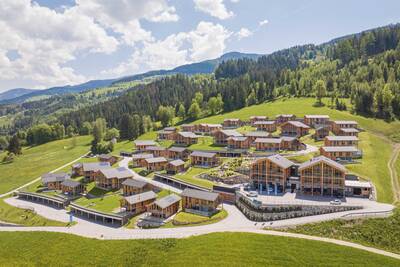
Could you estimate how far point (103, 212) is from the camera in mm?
69438

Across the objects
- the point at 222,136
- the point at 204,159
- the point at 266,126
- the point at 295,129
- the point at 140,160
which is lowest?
the point at 140,160

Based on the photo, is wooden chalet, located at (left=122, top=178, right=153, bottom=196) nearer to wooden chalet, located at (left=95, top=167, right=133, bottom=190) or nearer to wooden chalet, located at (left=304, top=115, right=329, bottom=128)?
Answer: wooden chalet, located at (left=95, top=167, right=133, bottom=190)

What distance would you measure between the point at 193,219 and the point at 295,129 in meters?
70.9

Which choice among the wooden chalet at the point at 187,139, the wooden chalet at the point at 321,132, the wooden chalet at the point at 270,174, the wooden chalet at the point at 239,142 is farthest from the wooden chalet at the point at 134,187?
the wooden chalet at the point at 321,132

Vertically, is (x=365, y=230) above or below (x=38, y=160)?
below

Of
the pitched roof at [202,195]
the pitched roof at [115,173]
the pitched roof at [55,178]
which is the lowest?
the pitched roof at [55,178]

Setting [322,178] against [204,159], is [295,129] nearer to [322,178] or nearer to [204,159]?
[204,159]

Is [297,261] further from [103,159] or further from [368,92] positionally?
[368,92]

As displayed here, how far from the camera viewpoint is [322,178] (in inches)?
2633

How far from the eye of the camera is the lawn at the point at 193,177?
7879 centimetres

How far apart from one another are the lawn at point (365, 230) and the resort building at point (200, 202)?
1834 centimetres

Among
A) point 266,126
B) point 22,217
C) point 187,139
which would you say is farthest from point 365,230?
point 187,139

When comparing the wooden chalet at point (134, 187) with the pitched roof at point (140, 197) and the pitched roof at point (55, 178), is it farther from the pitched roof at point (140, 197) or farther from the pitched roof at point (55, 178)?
the pitched roof at point (55, 178)

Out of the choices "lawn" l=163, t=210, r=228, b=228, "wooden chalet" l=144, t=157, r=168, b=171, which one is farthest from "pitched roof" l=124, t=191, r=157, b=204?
"wooden chalet" l=144, t=157, r=168, b=171
